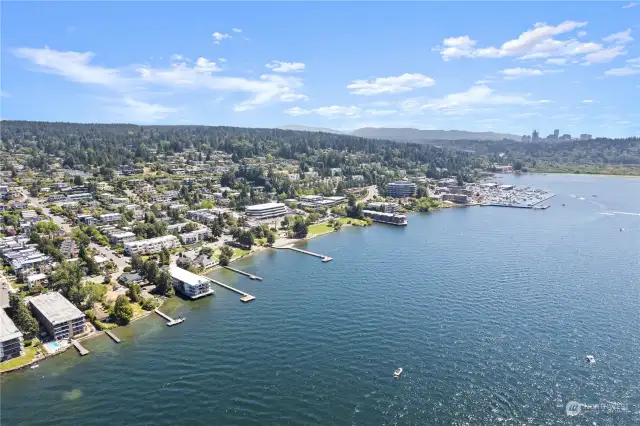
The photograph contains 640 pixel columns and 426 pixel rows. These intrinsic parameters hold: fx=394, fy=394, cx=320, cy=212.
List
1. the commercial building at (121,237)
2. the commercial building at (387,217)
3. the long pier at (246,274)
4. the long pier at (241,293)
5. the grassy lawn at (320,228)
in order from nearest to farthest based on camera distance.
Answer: the long pier at (241,293) < the long pier at (246,274) < the commercial building at (121,237) < the grassy lawn at (320,228) < the commercial building at (387,217)

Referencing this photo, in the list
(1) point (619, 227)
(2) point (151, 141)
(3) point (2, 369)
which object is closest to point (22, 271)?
(3) point (2, 369)

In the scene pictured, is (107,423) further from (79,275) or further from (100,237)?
(100,237)

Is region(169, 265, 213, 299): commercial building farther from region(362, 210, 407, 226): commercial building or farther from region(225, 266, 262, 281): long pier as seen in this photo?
region(362, 210, 407, 226): commercial building

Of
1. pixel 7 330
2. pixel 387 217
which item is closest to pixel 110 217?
pixel 7 330

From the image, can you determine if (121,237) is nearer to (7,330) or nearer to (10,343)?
(7,330)

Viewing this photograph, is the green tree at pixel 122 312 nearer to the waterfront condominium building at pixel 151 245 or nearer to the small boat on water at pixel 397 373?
the waterfront condominium building at pixel 151 245

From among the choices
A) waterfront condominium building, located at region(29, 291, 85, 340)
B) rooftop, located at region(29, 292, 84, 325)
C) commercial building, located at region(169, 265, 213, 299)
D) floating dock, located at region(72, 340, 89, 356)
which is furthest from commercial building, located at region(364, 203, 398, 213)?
floating dock, located at region(72, 340, 89, 356)

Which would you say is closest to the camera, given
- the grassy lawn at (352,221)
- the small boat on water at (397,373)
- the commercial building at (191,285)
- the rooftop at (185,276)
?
the small boat on water at (397,373)

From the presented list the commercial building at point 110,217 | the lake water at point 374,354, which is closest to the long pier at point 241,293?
the lake water at point 374,354
